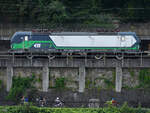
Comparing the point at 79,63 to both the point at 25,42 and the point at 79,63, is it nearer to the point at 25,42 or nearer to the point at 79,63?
the point at 79,63

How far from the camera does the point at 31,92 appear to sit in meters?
29.6

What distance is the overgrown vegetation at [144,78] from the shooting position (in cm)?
2944

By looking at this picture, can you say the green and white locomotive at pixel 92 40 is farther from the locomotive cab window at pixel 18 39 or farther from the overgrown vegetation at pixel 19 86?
the overgrown vegetation at pixel 19 86

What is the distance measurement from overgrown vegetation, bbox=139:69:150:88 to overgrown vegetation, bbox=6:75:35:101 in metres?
10.3

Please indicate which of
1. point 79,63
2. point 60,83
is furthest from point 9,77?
point 79,63

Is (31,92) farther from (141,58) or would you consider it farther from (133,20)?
(133,20)

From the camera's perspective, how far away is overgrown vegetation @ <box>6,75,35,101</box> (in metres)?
29.3

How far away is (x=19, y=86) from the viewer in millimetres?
29734

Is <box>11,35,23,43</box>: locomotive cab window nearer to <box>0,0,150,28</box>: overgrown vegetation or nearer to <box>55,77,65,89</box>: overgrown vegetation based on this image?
<box>0,0,150,28</box>: overgrown vegetation

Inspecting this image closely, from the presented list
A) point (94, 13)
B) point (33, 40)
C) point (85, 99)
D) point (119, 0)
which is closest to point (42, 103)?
point (85, 99)

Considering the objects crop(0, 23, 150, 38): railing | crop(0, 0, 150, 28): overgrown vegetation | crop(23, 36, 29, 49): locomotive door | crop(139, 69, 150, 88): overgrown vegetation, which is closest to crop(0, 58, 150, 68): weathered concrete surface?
crop(139, 69, 150, 88): overgrown vegetation

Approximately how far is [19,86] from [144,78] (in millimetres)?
11897

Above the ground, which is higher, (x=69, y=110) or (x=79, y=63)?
(x=79, y=63)

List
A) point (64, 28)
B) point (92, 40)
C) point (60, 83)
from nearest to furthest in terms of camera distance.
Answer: point (60, 83)
point (92, 40)
point (64, 28)
